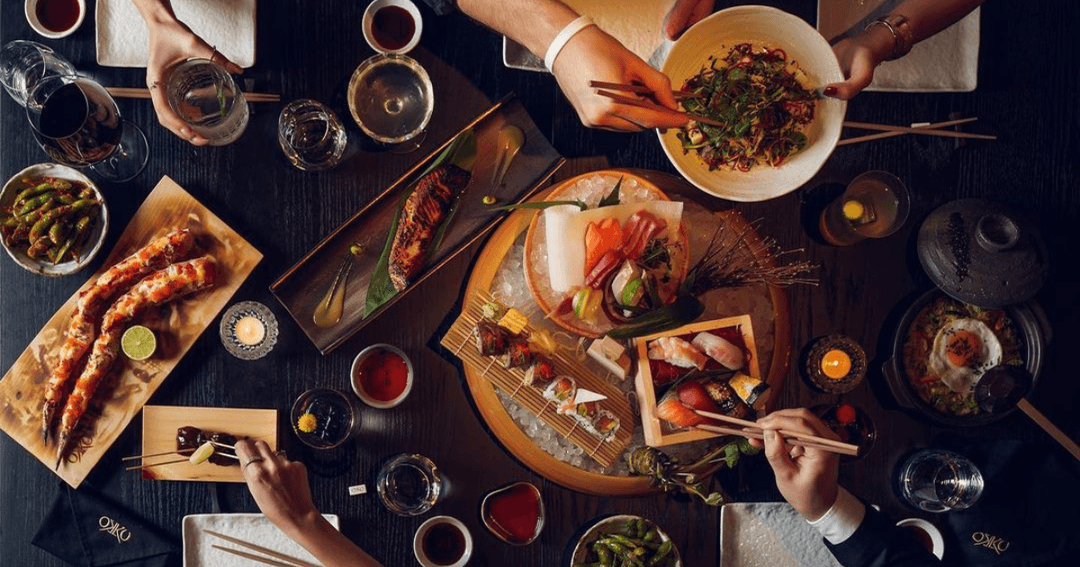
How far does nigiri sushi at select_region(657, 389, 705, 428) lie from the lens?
275 centimetres

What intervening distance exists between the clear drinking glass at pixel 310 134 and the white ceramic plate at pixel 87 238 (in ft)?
2.41

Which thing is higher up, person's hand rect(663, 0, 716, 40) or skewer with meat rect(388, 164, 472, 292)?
person's hand rect(663, 0, 716, 40)

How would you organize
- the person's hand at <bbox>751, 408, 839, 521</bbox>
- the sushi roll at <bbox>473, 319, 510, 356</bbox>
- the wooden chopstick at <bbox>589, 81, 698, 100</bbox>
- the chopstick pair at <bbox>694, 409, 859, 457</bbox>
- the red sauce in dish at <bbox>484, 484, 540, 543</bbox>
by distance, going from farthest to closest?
the red sauce in dish at <bbox>484, 484, 540, 543</bbox> → the sushi roll at <bbox>473, 319, 510, 356</bbox> → the person's hand at <bbox>751, 408, 839, 521</bbox> → the chopstick pair at <bbox>694, 409, 859, 457</bbox> → the wooden chopstick at <bbox>589, 81, 698, 100</bbox>

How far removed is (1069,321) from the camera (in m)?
3.16

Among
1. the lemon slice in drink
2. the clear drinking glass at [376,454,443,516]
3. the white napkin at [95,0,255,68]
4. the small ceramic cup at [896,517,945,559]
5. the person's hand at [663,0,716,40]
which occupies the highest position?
the white napkin at [95,0,255,68]

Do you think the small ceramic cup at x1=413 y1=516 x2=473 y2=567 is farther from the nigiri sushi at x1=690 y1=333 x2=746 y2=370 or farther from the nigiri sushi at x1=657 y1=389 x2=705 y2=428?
the nigiri sushi at x1=690 y1=333 x2=746 y2=370

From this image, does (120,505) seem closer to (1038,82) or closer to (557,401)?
(557,401)

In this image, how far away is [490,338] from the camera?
9.25 feet

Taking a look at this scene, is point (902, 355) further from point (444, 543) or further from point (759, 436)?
point (444, 543)

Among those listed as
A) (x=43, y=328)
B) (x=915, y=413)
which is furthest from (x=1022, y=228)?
(x=43, y=328)

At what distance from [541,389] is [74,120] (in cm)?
191

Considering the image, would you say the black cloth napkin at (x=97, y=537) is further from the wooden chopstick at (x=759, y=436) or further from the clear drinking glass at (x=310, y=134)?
the wooden chopstick at (x=759, y=436)

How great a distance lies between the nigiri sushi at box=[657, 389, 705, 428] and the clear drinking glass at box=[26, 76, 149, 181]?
222 centimetres

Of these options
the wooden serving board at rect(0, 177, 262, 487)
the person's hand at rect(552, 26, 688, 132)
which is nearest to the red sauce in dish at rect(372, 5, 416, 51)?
the person's hand at rect(552, 26, 688, 132)
